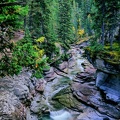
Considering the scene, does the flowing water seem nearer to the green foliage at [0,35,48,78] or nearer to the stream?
the stream

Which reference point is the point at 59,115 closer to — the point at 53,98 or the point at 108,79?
the point at 53,98

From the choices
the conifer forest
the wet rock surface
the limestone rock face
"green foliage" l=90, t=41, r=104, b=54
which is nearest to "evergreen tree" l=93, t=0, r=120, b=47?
the conifer forest

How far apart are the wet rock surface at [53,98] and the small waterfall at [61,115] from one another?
54 cm

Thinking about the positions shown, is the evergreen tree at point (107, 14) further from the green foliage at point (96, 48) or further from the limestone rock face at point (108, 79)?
the limestone rock face at point (108, 79)

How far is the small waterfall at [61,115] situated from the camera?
21.0 m

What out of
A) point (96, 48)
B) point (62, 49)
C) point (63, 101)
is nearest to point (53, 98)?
point (63, 101)

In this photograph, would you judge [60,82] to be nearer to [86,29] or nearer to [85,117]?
[85,117]

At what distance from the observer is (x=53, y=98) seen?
25281 millimetres

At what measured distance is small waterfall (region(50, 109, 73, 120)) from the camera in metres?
21.0

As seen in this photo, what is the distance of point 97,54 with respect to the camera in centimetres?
2473

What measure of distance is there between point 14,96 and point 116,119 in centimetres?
1086

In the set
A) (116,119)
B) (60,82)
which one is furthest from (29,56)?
(60,82)

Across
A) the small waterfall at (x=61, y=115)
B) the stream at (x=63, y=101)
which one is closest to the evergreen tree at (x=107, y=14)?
the stream at (x=63, y=101)

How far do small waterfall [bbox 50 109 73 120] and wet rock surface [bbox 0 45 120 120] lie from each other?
0.54 m
